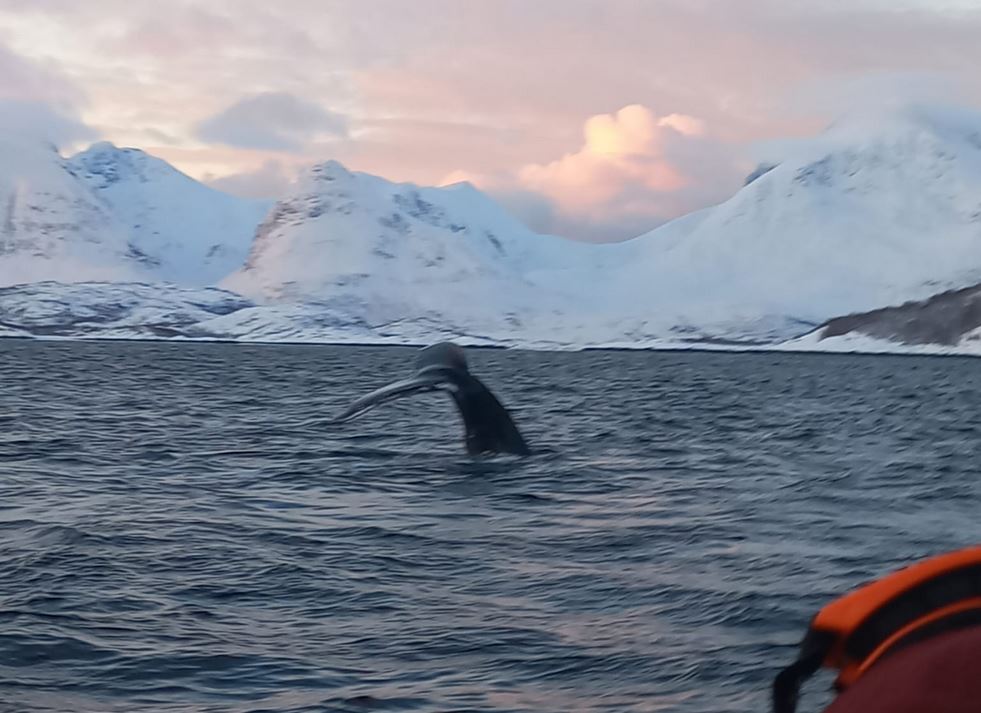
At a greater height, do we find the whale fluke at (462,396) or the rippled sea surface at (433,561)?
the whale fluke at (462,396)

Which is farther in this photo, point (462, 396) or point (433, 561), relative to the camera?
point (462, 396)

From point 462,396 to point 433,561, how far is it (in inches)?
333

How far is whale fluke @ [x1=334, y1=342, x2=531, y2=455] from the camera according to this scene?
19672 millimetres

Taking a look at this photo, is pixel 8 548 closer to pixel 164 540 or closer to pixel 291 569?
pixel 164 540

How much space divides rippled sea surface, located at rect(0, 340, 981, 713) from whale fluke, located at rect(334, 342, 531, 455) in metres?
0.58

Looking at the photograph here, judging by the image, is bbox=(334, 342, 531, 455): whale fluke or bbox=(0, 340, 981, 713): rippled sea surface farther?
bbox=(334, 342, 531, 455): whale fluke

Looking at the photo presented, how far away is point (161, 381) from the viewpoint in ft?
200

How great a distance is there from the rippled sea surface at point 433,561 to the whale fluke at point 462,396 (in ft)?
1.89

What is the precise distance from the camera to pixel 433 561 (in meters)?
13.5

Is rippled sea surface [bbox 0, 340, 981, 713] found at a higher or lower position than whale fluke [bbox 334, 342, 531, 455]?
lower

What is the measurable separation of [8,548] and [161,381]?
48.2 metres

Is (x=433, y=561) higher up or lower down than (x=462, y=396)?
lower down

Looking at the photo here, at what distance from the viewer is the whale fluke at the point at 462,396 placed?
19.7m

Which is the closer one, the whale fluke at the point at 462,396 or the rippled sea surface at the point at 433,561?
the rippled sea surface at the point at 433,561
